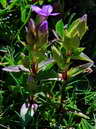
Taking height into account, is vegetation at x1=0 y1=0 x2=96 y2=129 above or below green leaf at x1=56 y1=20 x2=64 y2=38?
below

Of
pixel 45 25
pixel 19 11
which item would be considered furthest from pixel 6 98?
pixel 19 11

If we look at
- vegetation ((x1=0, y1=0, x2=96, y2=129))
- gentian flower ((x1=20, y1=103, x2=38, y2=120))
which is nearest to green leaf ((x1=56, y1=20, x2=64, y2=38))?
vegetation ((x1=0, y1=0, x2=96, y2=129))

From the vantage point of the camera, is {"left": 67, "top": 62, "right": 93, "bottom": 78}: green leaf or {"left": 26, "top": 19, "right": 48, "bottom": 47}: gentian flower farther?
{"left": 67, "top": 62, "right": 93, "bottom": 78}: green leaf

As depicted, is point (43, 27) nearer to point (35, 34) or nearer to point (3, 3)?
point (35, 34)

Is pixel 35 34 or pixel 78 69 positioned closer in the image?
pixel 35 34

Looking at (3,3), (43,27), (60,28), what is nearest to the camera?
(43,27)

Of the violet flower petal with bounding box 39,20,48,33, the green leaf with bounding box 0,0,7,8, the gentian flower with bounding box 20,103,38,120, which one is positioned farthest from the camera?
the green leaf with bounding box 0,0,7,8

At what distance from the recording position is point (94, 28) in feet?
6.50

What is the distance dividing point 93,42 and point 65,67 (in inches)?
20.8

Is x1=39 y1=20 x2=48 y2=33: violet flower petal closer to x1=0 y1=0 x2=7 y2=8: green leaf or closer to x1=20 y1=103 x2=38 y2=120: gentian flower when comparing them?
x1=20 y1=103 x2=38 y2=120: gentian flower

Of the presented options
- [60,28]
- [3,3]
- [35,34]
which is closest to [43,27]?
[35,34]

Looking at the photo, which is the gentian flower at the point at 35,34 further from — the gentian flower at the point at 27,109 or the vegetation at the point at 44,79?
the gentian flower at the point at 27,109

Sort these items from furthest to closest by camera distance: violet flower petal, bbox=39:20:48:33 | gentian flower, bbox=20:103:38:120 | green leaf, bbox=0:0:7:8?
green leaf, bbox=0:0:7:8, gentian flower, bbox=20:103:38:120, violet flower petal, bbox=39:20:48:33

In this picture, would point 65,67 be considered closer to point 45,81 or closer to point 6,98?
point 45,81
